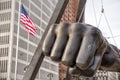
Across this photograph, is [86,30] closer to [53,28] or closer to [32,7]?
[53,28]

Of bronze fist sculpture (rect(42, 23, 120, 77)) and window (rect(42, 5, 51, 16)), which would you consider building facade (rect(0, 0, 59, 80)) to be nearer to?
window (rect(42, 5, 51, 16))

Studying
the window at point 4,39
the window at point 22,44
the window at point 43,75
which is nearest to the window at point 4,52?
the window at point 4,39

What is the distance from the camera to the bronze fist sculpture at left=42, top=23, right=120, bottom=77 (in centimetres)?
194

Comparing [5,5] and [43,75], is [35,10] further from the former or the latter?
[43,75]

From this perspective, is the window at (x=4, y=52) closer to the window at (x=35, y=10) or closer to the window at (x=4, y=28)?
the window at (x=4, y=28)

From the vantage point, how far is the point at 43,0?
128 metres

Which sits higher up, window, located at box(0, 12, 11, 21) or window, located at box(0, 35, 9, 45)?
window, located at box(0, 12, 11, 21)

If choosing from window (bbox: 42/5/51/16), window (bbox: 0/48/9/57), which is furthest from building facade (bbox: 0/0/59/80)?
window (bbox: 42/5/51/16)

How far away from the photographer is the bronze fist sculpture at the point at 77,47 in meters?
1.94

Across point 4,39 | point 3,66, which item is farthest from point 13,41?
point 3,66

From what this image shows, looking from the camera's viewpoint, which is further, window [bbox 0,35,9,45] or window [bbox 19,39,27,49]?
window [bbox 19,39,27,49]

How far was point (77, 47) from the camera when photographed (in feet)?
6.50

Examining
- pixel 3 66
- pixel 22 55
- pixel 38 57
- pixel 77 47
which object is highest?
pixel 77 47

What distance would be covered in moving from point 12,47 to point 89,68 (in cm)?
9850
